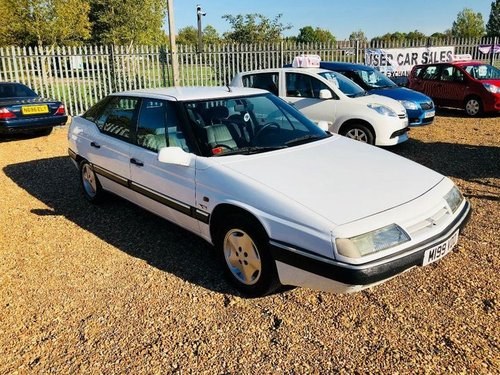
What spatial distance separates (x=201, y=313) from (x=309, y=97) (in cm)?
596

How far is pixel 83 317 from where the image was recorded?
3.30 metres

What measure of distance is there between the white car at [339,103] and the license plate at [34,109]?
A: 443 cm

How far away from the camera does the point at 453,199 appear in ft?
11.5

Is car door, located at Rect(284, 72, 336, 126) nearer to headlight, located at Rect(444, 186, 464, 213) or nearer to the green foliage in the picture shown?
headlight, located at Rect(444, 186, 464, 213)

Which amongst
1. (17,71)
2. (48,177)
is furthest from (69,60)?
(48,177)

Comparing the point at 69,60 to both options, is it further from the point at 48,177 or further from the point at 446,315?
the point at 446,315

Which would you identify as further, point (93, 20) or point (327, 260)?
point (93, 20)

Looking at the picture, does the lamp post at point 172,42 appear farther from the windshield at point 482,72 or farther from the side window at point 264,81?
the windshield at point 482,72

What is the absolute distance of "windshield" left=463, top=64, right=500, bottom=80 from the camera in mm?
12690

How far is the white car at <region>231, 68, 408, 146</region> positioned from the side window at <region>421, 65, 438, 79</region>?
586cm

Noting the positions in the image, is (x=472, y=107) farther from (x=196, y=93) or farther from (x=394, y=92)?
(x=196, y=93)

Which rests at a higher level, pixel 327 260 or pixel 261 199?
pixel 261 199

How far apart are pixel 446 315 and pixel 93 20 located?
1487 inches

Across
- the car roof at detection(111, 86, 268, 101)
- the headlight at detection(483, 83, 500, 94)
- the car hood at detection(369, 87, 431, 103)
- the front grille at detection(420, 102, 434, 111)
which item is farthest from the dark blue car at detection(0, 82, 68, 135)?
the headlight at detection(483, 83, 500, 94)
